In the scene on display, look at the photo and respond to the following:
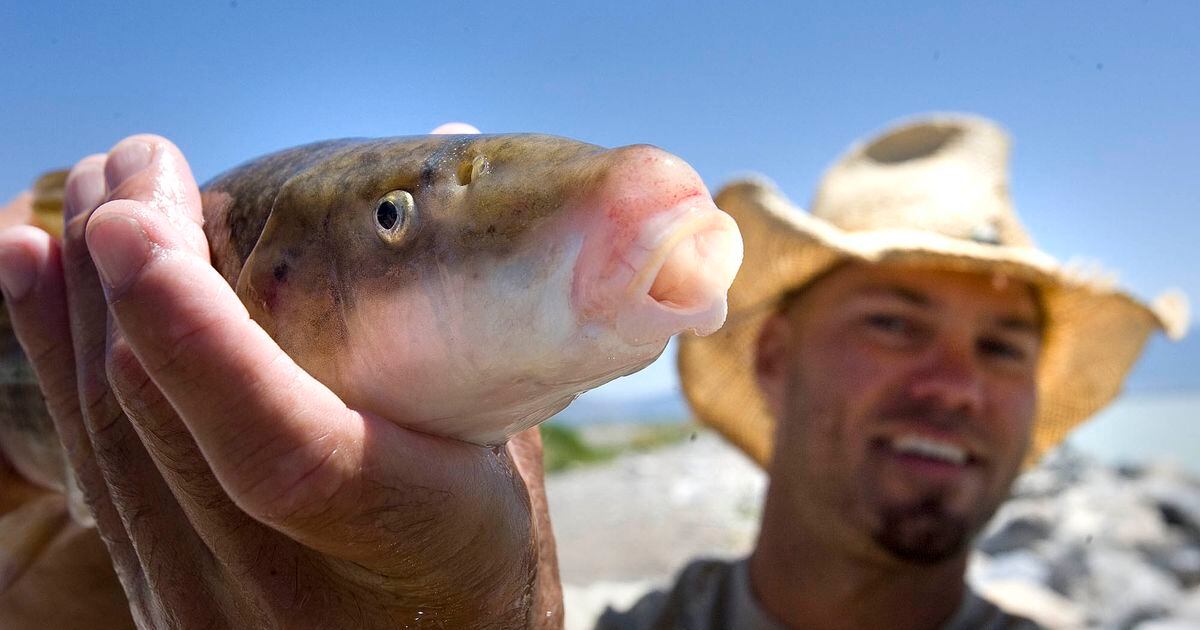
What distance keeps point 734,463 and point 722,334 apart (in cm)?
1049

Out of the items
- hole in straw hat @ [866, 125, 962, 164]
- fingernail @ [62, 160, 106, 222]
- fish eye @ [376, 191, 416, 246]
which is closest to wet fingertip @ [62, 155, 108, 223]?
fingernail @ [62, 160, 106, 222]

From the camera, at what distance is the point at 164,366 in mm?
1006

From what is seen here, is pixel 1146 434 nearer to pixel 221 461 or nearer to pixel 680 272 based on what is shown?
pixel 680 272

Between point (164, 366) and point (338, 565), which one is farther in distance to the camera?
point (338, 565)

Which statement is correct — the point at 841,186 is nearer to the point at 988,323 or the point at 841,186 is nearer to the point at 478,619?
the point at 988,323

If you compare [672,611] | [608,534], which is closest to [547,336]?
[672,611]

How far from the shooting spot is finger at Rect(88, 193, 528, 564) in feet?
3.25

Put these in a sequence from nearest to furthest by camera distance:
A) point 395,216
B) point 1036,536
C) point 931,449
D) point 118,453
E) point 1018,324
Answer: point 395,216, point 118,453, point 931,449, point 1018,324, point 1036,536

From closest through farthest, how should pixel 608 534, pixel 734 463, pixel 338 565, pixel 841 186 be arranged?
pixel 338 565
pixel 841 186
pixel 608 534
pixel 734 463

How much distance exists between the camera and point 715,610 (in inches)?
155

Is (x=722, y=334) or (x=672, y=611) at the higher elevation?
(x=722, y=334)

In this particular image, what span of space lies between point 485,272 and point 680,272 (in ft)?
0.72

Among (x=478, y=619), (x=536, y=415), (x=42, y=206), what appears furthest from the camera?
(x=42, y=206)

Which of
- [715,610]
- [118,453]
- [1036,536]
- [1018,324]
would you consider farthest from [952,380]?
[1036,536]
